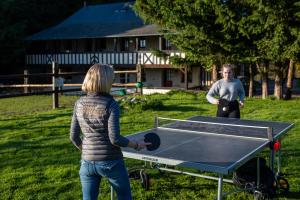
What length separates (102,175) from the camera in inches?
156

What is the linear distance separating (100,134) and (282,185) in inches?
131

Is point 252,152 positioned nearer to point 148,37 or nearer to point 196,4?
point 196,4

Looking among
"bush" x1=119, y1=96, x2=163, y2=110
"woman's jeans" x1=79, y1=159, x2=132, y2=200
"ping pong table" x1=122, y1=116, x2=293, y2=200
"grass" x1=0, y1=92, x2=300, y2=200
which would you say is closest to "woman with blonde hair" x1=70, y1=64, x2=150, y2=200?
"woman's jeans" x1=79, y1=159, x2=132, y2=200

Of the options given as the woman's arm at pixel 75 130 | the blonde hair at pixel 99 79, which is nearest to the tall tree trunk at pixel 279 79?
the woman's arm at pixel 75 130

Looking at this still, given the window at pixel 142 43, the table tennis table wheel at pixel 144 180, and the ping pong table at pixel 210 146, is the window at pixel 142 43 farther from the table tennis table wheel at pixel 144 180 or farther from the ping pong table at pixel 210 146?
the table tennis table wheel at pixel 144 180

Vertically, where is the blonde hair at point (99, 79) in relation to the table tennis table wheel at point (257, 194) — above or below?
above

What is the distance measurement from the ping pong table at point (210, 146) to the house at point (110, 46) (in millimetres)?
24417

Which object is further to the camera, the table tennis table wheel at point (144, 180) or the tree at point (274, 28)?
the tree at point (274, 28)

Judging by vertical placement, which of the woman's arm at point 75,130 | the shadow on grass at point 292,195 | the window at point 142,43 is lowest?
the shadow on grass at point 292,195

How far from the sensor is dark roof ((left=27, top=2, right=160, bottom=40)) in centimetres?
3469

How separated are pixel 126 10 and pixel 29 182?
34.3m

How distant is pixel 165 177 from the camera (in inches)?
269

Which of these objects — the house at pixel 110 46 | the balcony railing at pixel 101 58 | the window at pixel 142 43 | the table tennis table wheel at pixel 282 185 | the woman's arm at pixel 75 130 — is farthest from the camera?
the window at pixel 142 43

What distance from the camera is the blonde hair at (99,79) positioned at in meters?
3.80
